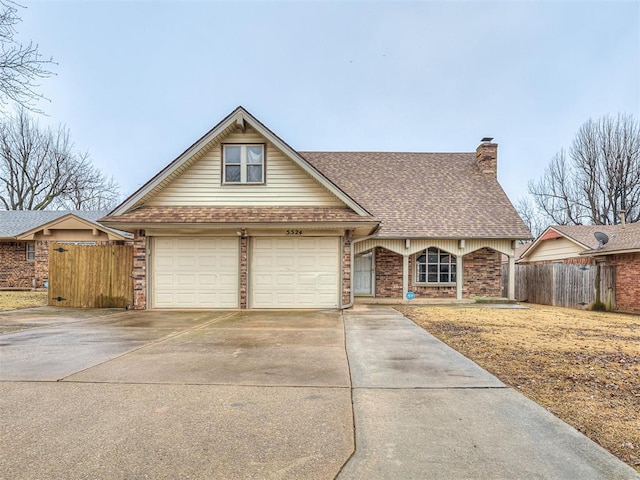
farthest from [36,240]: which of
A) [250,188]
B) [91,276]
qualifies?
[250,188]

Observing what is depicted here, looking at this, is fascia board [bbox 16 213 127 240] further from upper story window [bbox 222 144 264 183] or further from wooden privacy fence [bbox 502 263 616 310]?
wooden privacy fence [bbox 502 263 616 310]

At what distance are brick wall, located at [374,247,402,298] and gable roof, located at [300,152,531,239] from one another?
50.6 inches

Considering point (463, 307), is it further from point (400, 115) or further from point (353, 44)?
point (400, 115)

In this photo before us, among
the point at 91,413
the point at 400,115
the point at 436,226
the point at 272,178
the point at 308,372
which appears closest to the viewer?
the point at 91,413

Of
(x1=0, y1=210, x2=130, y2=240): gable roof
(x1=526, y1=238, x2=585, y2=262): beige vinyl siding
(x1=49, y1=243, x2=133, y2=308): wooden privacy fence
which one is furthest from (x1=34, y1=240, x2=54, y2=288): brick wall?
(x1=526, y1=238, x2=585, y2=262): beige vinyl siding

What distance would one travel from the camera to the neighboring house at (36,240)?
1839cm

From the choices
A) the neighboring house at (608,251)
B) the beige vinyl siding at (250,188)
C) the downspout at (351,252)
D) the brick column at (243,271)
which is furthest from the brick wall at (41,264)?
the neighboring house at (608,251)

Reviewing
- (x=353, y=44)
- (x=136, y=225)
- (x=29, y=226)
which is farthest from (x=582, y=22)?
(x=29, y=226)

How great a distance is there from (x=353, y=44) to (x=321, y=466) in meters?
26.4

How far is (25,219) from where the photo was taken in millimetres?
22672

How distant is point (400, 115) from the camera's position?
33.2 metres

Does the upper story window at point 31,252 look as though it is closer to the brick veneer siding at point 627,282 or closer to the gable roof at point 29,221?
the gable roof at point 29,221

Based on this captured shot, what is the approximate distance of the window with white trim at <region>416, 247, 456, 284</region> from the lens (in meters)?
15.4

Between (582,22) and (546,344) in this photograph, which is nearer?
(546,344)
